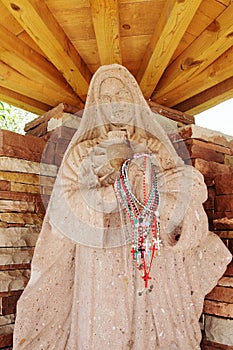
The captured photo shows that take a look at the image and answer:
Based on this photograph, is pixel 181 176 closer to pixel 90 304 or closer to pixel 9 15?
pixel 90 304

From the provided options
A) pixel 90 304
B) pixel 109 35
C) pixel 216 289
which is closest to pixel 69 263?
pixel 90 304

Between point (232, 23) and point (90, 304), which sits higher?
point (232, 23)

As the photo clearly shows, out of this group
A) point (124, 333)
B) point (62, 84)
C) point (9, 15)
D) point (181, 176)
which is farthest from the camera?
point (62, 84)

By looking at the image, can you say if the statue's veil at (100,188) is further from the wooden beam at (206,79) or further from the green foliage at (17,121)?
the green foliage at (17,121)

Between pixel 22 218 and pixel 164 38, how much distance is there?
1.45 m

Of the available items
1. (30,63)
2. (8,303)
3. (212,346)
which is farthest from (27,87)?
(212,346)

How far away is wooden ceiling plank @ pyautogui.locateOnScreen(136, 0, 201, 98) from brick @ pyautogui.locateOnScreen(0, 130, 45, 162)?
0.88 m

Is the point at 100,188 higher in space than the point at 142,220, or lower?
higher

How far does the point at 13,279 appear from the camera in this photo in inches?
101

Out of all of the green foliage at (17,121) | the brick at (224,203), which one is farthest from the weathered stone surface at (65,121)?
the green foliage at (17,121)

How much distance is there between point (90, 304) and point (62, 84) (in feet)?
5.62

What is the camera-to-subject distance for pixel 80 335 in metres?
2.03

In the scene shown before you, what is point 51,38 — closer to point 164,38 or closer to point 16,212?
point 164,38

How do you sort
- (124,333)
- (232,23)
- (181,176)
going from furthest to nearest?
(232,23)
(181,176)
(124,333)
